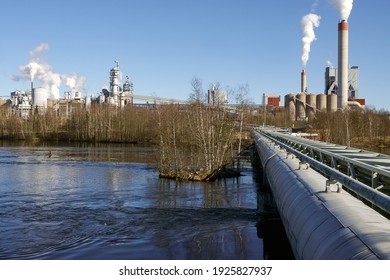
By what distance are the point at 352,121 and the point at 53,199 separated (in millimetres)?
68863

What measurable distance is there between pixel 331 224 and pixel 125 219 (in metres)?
12.8

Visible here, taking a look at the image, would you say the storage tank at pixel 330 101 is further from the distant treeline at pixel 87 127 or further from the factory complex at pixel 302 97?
the distant treeline at pixel 87 127

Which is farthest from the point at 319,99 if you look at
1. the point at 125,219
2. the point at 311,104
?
the point at 125,219

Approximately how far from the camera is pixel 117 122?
10262 cm

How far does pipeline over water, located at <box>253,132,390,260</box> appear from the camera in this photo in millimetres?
4430

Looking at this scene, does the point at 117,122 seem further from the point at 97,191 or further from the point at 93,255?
the point at 93,255

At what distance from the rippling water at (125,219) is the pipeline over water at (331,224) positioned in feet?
17.8

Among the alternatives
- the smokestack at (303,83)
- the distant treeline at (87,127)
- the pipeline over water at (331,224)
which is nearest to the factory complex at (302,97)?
the smokestack at (303,83)

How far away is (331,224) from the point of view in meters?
5.35

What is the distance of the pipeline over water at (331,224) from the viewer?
4.43m

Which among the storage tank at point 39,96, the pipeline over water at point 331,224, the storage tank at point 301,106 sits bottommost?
Answer: the pipeline over water at point 331,224

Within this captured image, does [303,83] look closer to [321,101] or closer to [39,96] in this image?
[321,101]

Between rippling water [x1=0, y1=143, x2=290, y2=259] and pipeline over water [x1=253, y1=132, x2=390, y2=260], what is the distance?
5430 millimetres

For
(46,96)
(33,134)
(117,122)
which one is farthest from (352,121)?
(46,96)
